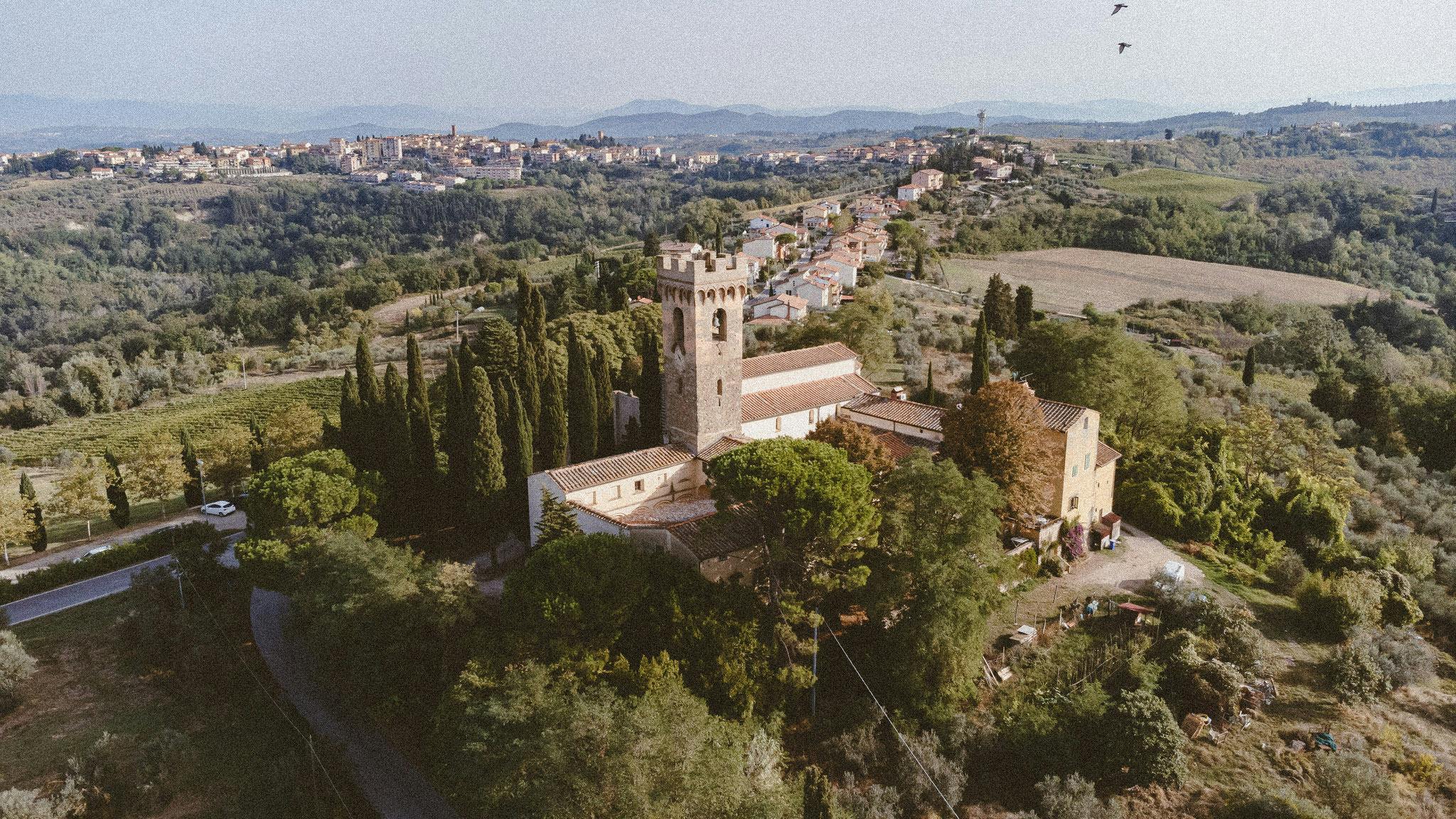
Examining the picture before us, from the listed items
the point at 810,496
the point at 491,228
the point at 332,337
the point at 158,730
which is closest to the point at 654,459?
the point at 810,496

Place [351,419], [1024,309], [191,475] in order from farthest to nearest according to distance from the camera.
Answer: [1024,309] < [191,475] < [351,419]

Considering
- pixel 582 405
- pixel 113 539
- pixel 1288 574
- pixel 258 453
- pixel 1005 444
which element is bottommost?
pixel 113 539

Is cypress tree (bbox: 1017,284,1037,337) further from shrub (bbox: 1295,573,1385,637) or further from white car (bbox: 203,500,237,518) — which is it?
white car (bbox: 203,500,237,518)

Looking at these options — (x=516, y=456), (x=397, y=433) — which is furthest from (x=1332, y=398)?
(x=397, y=433)

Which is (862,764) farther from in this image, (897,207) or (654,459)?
(897,207)

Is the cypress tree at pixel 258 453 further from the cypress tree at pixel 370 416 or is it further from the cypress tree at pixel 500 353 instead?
the cypress tree at pixel 500 353

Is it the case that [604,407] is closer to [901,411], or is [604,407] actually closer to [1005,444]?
[901,411]
